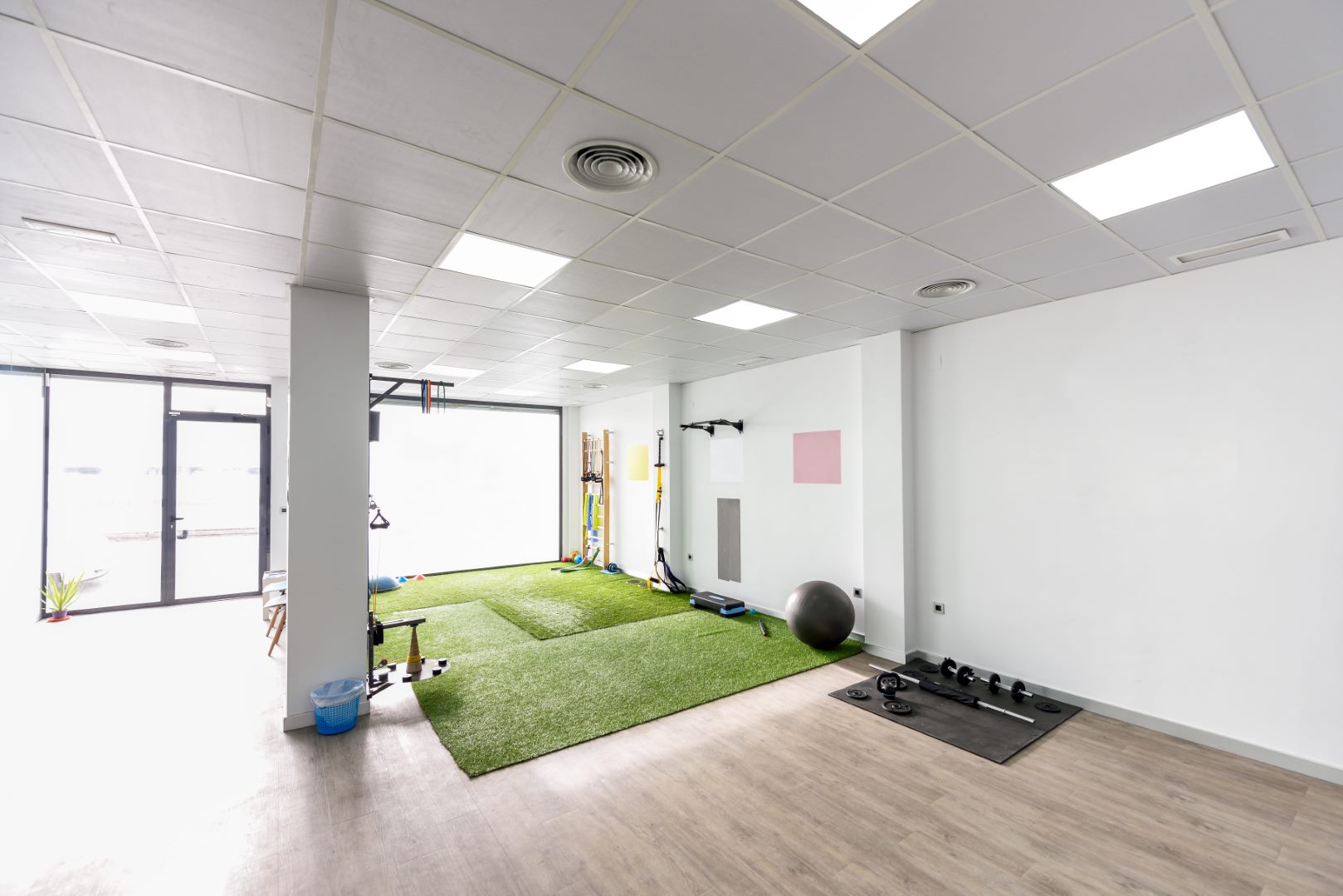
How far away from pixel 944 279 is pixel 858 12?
2.43 metres

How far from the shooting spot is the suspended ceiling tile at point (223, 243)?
108 inches

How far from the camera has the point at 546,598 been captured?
7172mm

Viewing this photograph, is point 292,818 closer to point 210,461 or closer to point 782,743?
point 782,743

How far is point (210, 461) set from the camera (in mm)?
7074

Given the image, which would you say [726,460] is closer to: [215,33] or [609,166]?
[609,166]

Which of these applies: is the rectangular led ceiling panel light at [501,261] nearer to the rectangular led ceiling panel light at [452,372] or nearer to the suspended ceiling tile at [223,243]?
the suspended ceiling tile at [223,243]

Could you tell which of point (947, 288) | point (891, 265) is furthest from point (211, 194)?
point (947, 288)

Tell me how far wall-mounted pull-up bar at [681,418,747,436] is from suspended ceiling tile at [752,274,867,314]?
9.01 feet

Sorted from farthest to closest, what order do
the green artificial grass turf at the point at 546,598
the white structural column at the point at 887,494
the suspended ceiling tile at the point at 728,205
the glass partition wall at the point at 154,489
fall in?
the glass partition wall at the point at 154,489, the green artificial grass turf at the point at 546,598, the white structural column at the point at 887,494, the suspended ceiling tile at the point at 728,205

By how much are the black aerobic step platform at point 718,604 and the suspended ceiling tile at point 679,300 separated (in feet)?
12.1

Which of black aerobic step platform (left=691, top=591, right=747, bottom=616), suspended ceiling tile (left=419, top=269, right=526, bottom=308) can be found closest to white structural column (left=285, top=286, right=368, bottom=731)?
suspended ceiling tile (left=419, top=269, right=526, bottom=308)

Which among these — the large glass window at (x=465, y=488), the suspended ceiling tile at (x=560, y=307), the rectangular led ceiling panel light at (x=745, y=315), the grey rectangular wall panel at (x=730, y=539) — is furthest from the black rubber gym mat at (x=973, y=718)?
the large glass window at (x=465, y=488)

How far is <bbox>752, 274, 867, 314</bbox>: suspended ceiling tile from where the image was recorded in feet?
11.9

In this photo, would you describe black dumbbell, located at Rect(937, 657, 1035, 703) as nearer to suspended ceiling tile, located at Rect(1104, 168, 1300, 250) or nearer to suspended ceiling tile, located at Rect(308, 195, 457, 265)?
suspended ceiling tile, located at Rect(1104, 168, 1300, 250)
